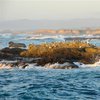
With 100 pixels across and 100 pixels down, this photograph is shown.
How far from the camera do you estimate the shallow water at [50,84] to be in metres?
30.5

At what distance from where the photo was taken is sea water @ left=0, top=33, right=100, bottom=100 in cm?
3048

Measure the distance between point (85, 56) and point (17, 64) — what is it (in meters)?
7.55

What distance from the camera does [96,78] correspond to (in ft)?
127

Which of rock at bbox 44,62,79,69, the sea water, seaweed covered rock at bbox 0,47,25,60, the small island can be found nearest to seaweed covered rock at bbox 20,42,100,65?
the small island

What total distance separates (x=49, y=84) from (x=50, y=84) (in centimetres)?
8

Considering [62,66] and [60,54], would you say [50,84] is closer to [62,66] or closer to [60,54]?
[62,66]

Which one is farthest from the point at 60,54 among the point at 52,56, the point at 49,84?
the point at 49,84

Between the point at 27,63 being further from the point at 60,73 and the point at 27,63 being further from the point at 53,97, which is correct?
the point at 53,97

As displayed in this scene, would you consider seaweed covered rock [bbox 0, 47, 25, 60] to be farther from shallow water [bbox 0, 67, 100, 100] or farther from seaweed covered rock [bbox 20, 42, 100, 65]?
shallow water [bbox 0, 67, 100, 100]

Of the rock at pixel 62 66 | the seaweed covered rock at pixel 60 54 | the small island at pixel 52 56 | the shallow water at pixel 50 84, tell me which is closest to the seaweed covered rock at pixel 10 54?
the small island at pixel 52 56

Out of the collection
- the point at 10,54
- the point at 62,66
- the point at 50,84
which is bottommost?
the point at 50,84

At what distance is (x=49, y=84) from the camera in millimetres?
35844

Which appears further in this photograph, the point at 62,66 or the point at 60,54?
the point at 60,54

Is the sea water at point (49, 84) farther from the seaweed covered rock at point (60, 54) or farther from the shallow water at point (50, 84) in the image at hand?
the seaweed covered rock at point (60, 54)
